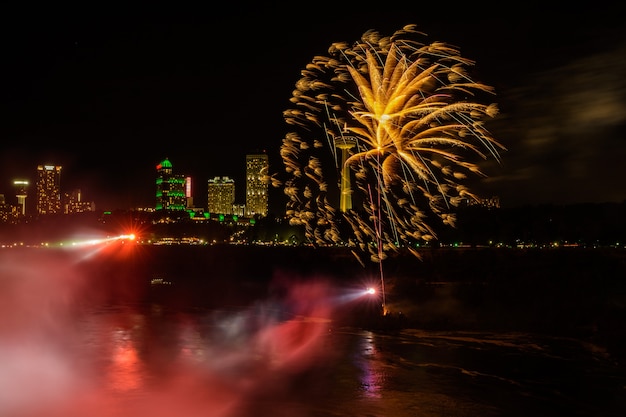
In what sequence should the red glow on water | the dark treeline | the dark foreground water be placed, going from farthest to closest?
the dark treeline < the dark foreground water < the red glow on water

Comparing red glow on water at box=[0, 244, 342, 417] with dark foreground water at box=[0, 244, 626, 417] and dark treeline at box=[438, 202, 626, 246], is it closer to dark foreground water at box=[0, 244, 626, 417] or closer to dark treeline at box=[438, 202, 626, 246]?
dark foreground water at box=[0, 244, 626, 417]

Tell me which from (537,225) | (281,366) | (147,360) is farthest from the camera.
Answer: (537,225)

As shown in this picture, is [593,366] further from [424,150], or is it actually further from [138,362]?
[138,362]

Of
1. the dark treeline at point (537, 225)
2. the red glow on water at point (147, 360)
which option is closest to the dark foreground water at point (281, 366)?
the red glow on water at point (147, 360)

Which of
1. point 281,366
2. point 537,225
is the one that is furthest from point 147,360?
point 537,225

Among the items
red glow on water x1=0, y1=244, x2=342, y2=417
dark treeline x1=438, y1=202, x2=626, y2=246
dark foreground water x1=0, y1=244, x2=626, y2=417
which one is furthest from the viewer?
dark treeline x1=438, y1=202, x2=626, y2=246

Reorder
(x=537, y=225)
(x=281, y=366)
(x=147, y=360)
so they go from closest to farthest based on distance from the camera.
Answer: (x=281, y=366) < (x=147, y=360) < (x=537, y=225)

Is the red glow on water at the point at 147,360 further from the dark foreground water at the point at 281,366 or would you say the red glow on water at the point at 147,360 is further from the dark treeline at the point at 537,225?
the dark treeline at the point at 537,225

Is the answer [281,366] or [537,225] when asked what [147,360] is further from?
[537,225]

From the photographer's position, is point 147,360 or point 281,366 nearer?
point 281,366

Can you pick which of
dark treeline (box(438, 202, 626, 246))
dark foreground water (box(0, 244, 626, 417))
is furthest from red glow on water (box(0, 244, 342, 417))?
dark treeline (box(438, 202, 626, 246))
